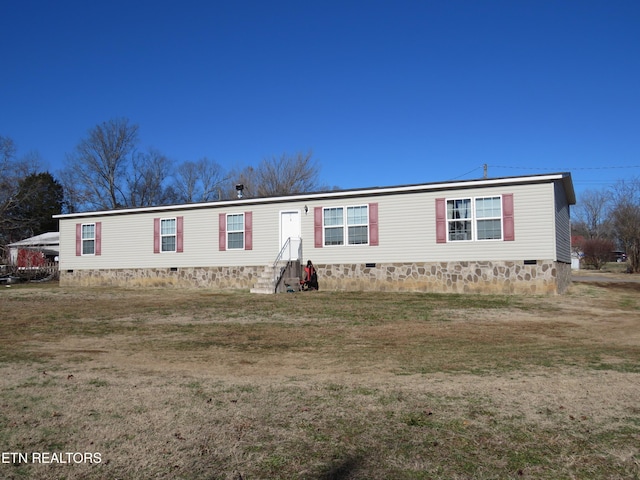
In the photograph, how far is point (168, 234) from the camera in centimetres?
2195

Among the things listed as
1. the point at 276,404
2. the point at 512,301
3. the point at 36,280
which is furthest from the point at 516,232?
the point at 36,280

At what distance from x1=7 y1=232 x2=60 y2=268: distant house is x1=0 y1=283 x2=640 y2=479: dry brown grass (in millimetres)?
22657

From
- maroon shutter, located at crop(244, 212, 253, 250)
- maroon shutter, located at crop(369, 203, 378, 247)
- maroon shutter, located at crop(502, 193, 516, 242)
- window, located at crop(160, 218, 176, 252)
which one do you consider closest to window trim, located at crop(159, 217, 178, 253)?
window, located at crop(160, 218, 176, 252)

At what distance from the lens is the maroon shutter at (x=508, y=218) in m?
16.6

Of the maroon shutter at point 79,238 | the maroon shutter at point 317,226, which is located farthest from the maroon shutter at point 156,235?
the maroon shutter at point 317,226

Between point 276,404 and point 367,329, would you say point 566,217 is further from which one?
point 276,404

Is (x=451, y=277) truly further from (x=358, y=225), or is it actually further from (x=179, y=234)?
(x=179, y=234)

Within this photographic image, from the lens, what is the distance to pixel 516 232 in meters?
16.5

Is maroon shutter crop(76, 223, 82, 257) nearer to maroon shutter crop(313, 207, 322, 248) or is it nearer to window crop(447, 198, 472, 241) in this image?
maroon shutter crop(313, 207, 322, 248)

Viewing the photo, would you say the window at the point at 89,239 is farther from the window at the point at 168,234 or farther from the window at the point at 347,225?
the window at the point at 347,225

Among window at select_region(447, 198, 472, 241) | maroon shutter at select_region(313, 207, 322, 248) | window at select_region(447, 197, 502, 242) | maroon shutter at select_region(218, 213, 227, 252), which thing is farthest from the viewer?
maroon shutter at select_region(218, 213, 227, 252)

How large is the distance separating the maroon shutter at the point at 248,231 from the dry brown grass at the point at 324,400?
31.2 feet

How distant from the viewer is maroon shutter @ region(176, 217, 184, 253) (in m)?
21.6

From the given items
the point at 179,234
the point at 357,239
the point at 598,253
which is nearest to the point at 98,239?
the point at 179,234
